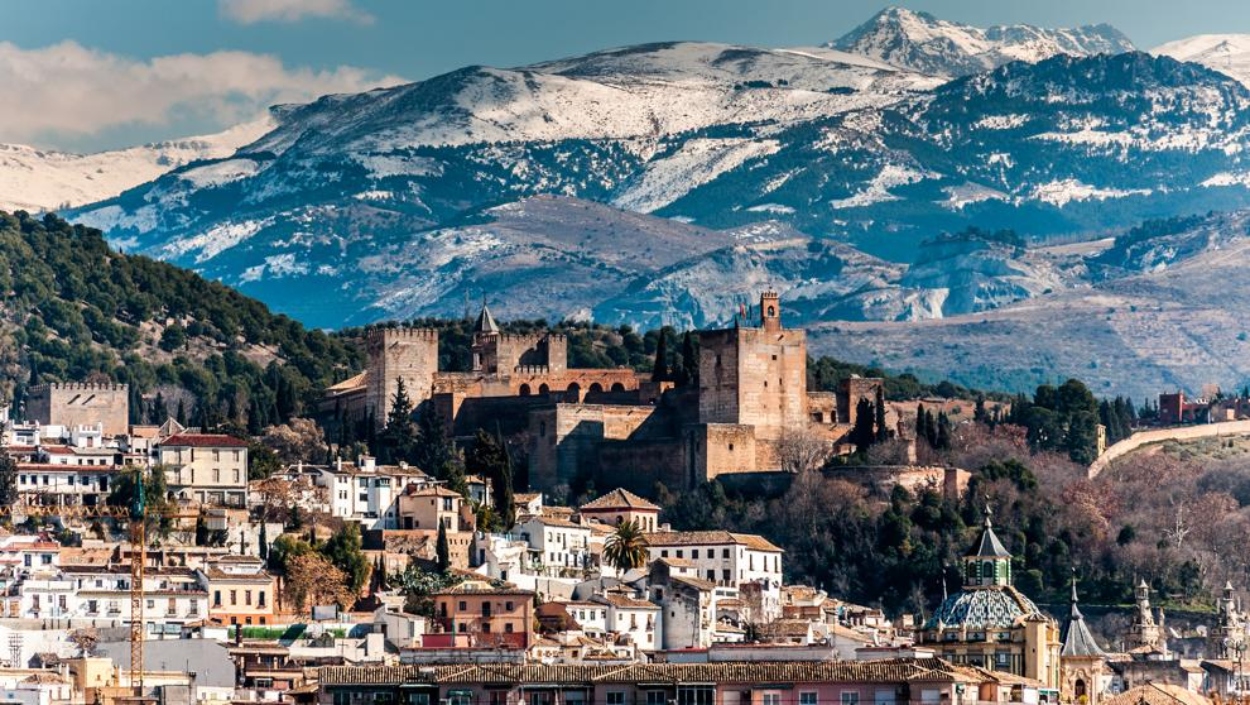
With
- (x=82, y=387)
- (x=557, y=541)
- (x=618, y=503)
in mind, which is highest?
(x=82, y=387)

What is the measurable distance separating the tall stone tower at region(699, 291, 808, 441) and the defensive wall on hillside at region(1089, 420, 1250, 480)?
15.6 meters

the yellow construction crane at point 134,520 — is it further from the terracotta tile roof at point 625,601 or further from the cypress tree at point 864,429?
the cypress tree at point 864,429

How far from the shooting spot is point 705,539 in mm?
114312

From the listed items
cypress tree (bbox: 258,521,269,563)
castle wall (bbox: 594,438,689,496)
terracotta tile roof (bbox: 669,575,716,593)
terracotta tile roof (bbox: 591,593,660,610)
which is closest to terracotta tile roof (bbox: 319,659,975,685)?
terracotta tile roof (bbox: 591,593,660,610)

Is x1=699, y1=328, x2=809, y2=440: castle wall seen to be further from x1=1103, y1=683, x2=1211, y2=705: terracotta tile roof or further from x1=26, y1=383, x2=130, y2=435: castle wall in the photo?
x1=1103, y1=683, x2=1211, y2=705: terracotta tile roof

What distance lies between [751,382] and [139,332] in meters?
44.8

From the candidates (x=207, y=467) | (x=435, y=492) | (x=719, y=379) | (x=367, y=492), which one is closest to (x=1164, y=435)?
(x=719, y=379)

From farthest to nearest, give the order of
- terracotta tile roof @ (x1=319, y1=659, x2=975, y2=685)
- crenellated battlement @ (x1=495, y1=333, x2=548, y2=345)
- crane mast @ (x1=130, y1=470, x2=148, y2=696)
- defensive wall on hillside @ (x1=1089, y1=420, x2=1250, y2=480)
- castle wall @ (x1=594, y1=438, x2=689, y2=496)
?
defensive wall on hillside @ (x1=1089, y1=420, x2=1250, y2=480), crenellated battlement @ (x1=495, y1=333, x2=548, y2=345), castle wall @ (x1=594, y1=438, x2=689, y2=496), crane mast @ (x1=130, y1=470, x2=148, y2=696), terracotta tile roof @ (x1=319, y1=659, x2=975, y2=685)

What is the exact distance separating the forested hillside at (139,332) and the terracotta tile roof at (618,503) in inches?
1145

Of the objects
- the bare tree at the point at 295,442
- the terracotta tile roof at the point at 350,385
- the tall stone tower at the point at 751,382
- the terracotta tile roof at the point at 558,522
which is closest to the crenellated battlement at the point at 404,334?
the terracotta tile roof at the point at 350,385

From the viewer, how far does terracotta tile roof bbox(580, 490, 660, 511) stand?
122 metres

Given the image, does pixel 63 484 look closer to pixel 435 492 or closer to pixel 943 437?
pixel 435 492

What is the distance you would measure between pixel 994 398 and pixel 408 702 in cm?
11013

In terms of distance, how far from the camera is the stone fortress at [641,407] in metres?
132
